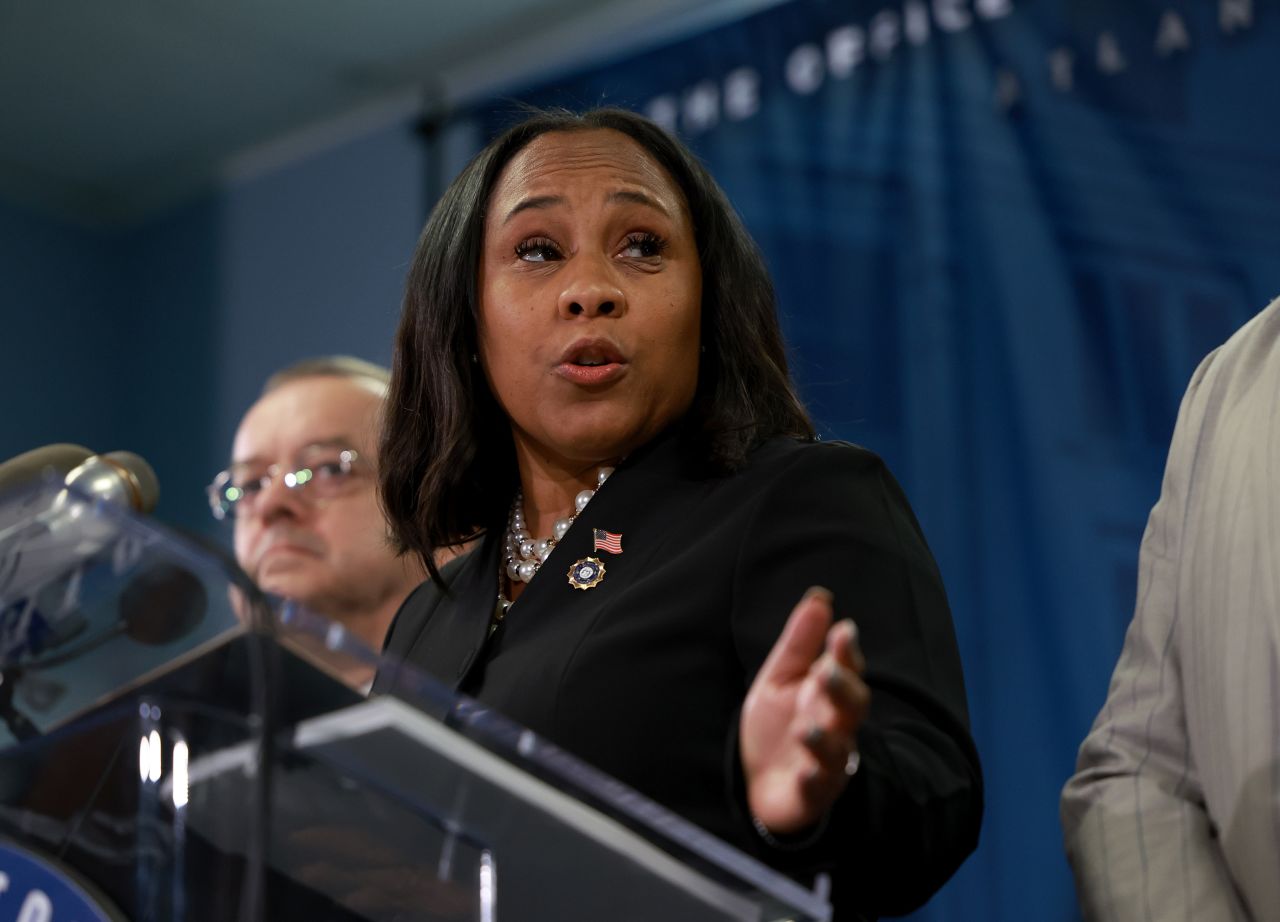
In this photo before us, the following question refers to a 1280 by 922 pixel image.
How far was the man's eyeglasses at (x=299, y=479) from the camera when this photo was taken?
108 inches

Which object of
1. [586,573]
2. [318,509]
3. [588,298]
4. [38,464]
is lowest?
[318,509]

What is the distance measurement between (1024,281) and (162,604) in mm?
2603

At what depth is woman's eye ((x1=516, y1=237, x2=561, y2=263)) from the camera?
5.15ft

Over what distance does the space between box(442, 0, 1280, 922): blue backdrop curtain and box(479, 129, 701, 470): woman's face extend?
5.44 feet

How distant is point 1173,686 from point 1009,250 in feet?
6.61

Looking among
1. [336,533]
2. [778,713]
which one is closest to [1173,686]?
[778,713]

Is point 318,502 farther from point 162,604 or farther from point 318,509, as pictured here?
point 162,604

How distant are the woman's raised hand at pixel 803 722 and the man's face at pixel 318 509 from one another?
5.64 ft

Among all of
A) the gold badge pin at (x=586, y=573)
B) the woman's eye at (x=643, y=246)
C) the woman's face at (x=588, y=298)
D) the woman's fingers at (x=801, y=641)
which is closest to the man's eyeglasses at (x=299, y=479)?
the woman's face at (x=588, y=298)

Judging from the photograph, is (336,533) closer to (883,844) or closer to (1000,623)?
(1000,623)

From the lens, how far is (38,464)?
4.07ft

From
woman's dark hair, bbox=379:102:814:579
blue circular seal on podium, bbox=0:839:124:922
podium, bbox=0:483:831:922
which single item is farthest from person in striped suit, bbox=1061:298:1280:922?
blue circular seal on podium, bbox=0:839:124:922

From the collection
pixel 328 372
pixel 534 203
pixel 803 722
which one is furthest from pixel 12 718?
pixel 328 372

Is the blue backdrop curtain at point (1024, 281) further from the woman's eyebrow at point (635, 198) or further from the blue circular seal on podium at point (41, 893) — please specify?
the blue circular seal on podium at point (41, 893)
